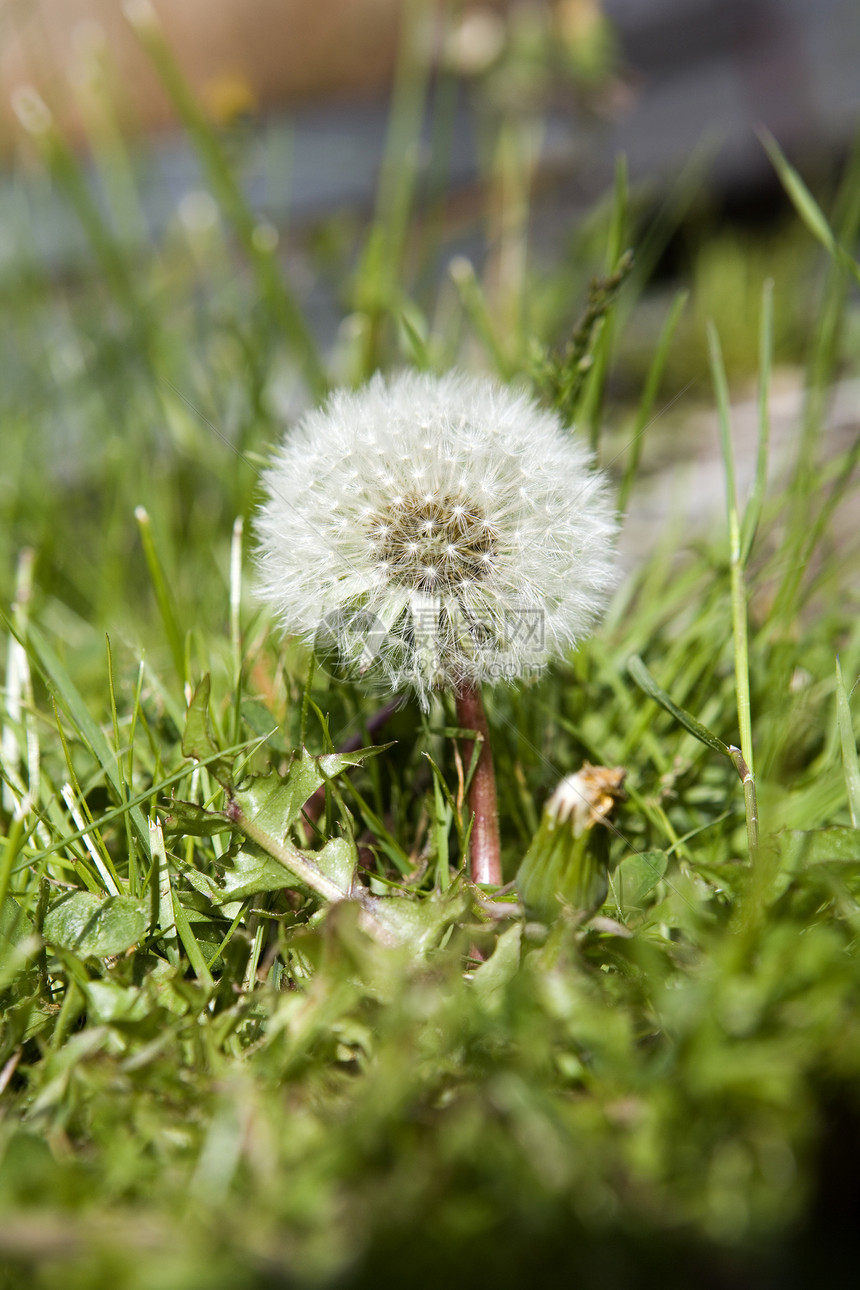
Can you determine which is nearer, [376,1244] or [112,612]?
[376,1244]

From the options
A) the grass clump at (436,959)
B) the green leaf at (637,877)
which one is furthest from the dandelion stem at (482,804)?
the green leaf at (637,877)

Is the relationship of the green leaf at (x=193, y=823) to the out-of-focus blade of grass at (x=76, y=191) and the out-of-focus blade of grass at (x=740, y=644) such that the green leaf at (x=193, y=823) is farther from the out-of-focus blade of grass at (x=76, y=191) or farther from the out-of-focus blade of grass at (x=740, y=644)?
the out-of-focus blade of grass at (x=76, y=191)

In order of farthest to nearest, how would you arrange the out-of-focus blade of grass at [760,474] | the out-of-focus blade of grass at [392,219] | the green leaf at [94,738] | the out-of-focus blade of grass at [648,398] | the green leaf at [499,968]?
the out-of-focus blade of grass at [392,219], the out-of-focus blade of grass at [648,398], the out-of-focus blade of grass at [760,474], the green leaf at [94,738], the green leaf at [499,968]

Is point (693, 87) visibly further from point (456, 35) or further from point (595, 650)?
point (595, 650)

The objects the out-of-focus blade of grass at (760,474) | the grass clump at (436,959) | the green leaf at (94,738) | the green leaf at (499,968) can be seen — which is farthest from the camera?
the out-of-focus blade of grass at (760,474)

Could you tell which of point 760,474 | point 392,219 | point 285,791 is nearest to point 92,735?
point 285,791

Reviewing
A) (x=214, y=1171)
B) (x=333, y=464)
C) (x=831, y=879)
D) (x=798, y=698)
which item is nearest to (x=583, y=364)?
(x=333, y=464)

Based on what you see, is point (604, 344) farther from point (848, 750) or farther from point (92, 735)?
point (92, 735)
